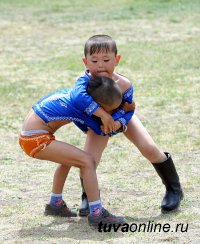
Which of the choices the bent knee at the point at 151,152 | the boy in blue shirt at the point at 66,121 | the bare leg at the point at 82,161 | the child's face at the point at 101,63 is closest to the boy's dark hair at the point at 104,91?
the boy in blue shirt at the point at 66,121

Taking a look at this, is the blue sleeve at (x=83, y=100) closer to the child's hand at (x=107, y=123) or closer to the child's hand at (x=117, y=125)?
the child's hand at (x=107, y=123)

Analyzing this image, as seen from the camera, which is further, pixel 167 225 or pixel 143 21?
pixel 143 21

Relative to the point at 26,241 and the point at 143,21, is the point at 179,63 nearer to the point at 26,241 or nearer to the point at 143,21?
the point at 143,21

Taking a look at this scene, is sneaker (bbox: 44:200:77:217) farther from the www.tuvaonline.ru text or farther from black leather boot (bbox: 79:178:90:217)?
the www.tuvaonline.ru text

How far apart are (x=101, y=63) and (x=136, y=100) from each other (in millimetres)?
4425

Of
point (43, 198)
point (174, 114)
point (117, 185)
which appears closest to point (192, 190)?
point (117, 185)

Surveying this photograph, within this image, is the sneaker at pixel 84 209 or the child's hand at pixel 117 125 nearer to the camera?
the child's hand at pixel 117 125

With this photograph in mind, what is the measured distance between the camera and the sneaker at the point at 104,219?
5.16m

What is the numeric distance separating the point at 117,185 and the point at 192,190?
Answer: 618 millimetres

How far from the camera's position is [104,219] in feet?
16.9

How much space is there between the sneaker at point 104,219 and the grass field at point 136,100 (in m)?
0.09

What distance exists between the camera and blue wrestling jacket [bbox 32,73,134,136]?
509cm

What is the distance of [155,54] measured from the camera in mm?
12766

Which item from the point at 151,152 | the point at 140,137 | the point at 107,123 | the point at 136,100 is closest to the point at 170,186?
the point at 151,152
